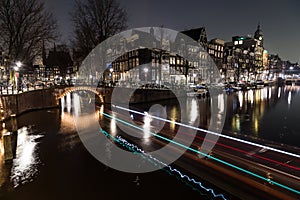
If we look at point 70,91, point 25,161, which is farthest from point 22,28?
point 25,161

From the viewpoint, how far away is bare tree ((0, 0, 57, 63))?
26.8m

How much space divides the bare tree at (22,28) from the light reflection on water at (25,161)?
17361 millimetres

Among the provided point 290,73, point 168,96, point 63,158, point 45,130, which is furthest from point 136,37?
point 290,73

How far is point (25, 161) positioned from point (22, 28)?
77.6ft

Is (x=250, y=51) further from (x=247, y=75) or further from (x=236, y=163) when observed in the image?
(x=236, y=163)

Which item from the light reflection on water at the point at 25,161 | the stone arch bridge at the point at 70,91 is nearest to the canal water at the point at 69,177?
the light reflection on water at the point at 25,161

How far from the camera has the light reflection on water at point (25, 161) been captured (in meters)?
9.55

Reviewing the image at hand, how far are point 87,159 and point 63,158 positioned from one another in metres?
1.44

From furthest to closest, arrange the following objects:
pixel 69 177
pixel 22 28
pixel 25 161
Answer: pixel 22 28 → pixel 25 161 → pixel 69 177

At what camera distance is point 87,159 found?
11844 mm

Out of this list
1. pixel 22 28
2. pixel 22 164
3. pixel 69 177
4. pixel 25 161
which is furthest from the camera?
pixel 22 28

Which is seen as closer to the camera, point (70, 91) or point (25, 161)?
point (25, 161)

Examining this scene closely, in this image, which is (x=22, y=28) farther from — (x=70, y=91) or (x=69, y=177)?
(x=69, y=177)

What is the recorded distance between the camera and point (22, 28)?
2838 cm
